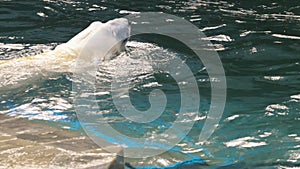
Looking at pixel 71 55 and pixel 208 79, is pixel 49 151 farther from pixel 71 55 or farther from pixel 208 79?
pixel 71 55

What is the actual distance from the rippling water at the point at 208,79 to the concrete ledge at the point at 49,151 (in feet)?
1.48

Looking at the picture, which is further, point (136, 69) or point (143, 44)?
point (143, 44)

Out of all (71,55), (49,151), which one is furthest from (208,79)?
(49,151)

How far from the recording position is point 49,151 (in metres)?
3.30

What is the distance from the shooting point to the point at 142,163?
3639 mm

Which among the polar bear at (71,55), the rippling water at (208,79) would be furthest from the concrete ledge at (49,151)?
the polar bear at (71,55)

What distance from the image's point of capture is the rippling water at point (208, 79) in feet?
13.2

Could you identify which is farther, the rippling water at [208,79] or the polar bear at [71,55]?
the polar bear at [71,55]

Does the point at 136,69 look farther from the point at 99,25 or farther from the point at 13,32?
the point at 13,32

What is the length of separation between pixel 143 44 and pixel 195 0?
117 inches

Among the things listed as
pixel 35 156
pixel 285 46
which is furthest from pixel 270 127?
pixel 285 46

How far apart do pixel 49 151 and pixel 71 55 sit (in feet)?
9.75

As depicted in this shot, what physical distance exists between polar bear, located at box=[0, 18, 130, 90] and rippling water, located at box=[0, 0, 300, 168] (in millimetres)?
189

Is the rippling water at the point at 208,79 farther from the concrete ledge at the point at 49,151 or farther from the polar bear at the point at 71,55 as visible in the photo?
the concrete ledge at the point at 49,151
